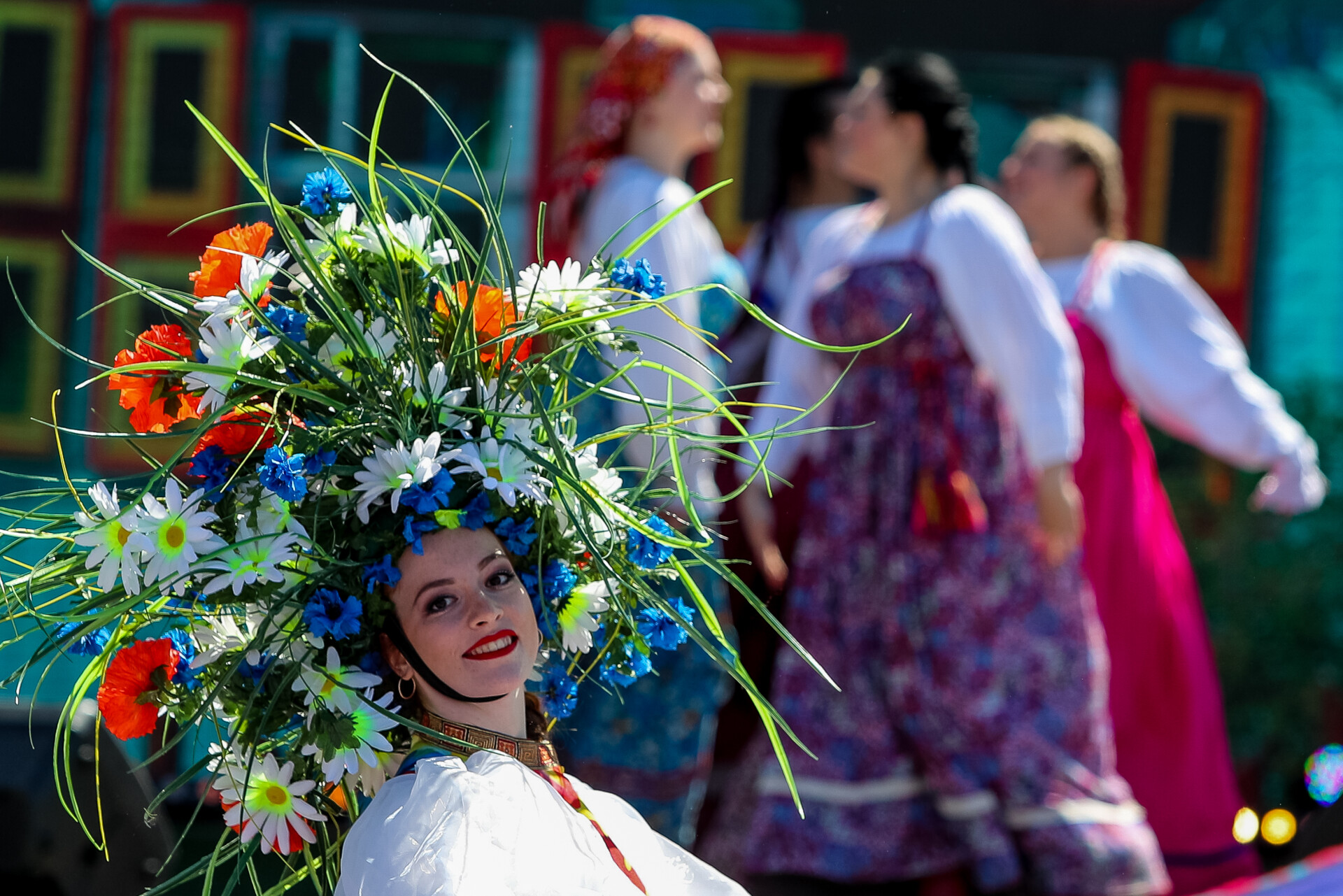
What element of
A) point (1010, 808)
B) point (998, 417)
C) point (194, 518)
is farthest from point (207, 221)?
point (194, 518)

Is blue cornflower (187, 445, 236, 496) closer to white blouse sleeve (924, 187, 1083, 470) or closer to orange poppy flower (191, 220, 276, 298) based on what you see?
orange poppy flower (191, 220, 276, 298)

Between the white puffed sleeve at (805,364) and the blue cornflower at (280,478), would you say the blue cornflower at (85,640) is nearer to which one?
the blue cornflower at (280,478)

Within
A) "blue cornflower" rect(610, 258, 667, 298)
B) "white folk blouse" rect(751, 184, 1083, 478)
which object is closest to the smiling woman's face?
"blue cornflower" rect(610, 258, 667, 298)

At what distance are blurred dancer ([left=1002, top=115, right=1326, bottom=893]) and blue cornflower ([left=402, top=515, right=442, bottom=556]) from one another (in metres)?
2.41

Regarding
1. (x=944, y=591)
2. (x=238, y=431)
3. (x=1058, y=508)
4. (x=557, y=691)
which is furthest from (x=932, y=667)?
(x=238, y=431)

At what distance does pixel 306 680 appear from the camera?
1.67 metres

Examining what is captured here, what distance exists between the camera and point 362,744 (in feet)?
5.49

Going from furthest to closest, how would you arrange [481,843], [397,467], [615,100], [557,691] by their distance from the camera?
[615,100] < [557,691] < [397,467] < [481,843]

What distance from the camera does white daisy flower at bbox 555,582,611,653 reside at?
1.86 meters

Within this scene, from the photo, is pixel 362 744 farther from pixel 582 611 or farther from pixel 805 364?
pixel 805 364

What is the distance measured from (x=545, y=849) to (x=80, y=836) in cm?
145

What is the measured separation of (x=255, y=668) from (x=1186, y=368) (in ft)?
9.11

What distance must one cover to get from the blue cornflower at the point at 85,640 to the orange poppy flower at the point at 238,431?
0.73 ft

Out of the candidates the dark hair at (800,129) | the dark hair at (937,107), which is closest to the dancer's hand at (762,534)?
the dark hair at (937,107)
